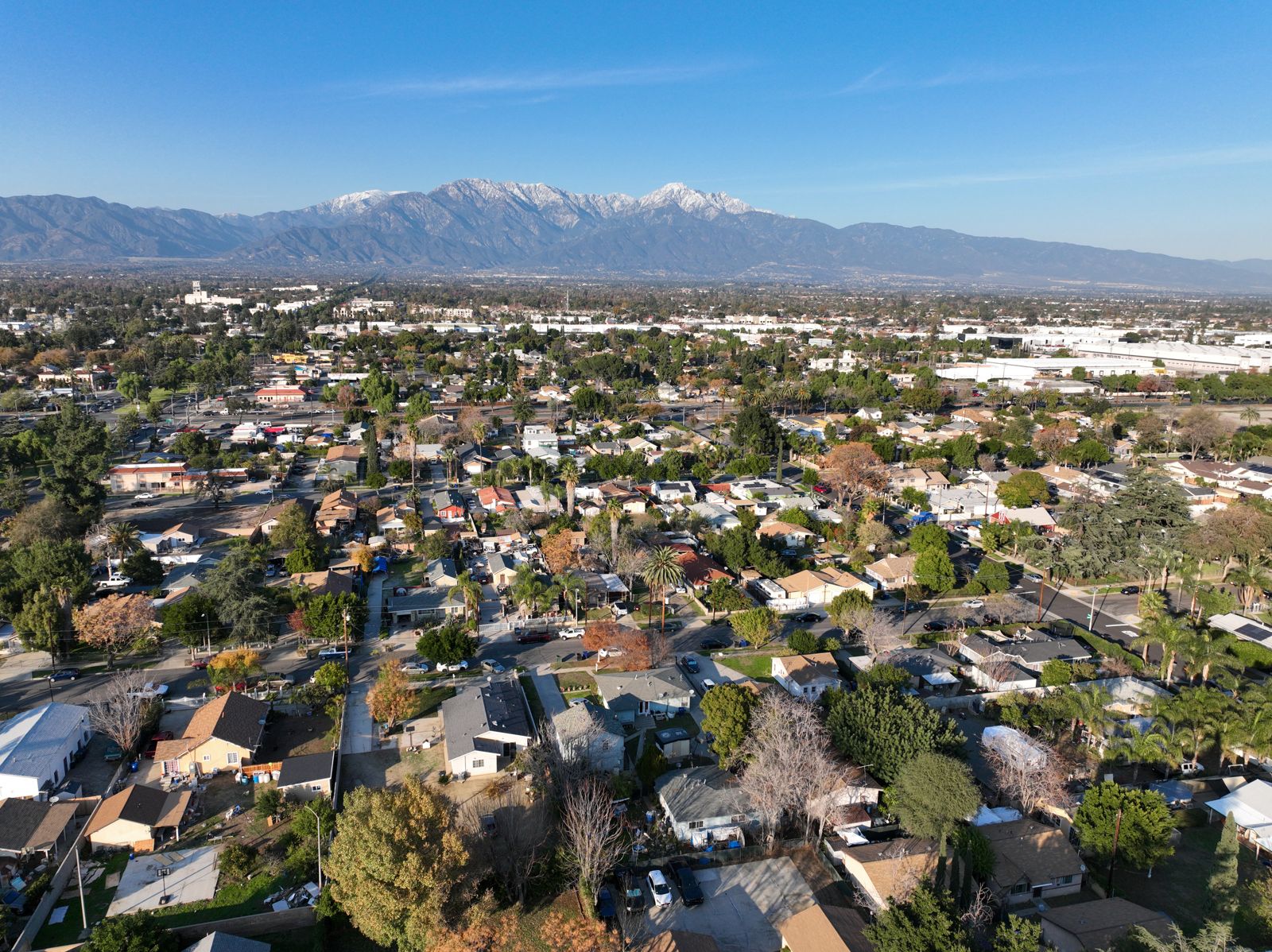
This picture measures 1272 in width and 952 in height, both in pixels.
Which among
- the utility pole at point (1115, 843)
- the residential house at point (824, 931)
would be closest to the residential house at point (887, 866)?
the residential house at point (824, 931)

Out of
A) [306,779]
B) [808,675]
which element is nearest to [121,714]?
[306,779]

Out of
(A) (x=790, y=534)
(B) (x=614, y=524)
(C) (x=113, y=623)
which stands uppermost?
(B) (x=614, y=524)

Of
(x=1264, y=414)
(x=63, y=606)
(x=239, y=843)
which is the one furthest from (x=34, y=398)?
(x=1264, y=414)

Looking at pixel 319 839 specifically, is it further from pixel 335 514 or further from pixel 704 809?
pixel 335 514

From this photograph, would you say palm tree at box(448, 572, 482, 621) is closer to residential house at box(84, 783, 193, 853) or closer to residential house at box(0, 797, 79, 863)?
residential house at box(84, 783, 193, 853)

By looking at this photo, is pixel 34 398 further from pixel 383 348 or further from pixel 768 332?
pixel 768 332

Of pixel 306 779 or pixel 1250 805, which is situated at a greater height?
pixel 1250 805

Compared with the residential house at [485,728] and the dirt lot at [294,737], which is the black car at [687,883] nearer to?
the residential house at [485,728]
